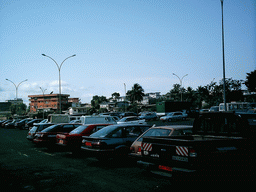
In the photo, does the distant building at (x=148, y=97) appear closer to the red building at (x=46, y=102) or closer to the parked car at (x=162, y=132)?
the red building at (x=46, y=102)

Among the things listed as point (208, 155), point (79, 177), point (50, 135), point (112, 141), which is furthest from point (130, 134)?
point (50, 135)

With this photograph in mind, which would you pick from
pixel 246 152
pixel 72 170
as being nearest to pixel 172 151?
pixel 246 152

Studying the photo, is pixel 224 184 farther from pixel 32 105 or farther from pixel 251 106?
pixel 32 105

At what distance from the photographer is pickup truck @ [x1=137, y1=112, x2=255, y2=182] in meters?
4.89

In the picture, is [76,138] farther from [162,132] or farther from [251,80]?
[251,80]

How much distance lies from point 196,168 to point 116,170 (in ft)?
12.6

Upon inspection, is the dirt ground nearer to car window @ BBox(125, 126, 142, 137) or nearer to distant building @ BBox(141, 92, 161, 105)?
car window @ BBox(125, 126, 142, 137)

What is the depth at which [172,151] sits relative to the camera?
5.35m

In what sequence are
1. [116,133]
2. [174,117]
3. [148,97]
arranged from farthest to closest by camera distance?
[148,97], [174,117], [116,133]

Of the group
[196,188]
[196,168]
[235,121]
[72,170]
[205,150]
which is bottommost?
[72,170]

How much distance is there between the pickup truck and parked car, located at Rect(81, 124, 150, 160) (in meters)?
2.81

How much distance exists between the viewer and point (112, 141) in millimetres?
8977

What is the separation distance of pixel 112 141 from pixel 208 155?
4.56m

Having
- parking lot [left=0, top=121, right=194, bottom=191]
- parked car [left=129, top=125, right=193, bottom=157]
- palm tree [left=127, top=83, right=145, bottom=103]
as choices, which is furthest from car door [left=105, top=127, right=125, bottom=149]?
palm tree [left=127, top=83, right=145, bottom=103]
